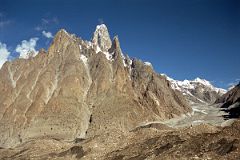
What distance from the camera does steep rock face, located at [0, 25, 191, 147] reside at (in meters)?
134

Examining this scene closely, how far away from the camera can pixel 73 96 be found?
486 feet

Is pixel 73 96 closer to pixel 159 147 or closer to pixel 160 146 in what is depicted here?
pixel 160 146

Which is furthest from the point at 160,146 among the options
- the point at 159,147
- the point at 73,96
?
the point at 73,96

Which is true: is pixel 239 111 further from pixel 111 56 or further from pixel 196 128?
pixel 196 128

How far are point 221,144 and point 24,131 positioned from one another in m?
103

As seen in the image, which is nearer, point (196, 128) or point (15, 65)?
point (196, 128)

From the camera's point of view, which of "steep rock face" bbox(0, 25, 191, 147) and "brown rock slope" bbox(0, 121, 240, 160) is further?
"steep rock face" bbox(0, 25, 191, 147)

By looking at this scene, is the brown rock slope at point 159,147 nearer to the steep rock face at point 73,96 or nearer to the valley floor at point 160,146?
the valley floor at point 160,146

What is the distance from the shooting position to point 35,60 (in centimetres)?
16550

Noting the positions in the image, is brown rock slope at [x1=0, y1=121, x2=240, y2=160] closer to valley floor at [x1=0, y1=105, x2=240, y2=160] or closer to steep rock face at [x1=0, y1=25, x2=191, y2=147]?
valley floor at [x1=0, y1=105, x2=240, y2=160]

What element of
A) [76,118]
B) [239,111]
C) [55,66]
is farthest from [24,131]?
[239,111]

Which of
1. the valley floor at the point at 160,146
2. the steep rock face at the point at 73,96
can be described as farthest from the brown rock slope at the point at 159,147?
the steep rock face at the point at 73,96

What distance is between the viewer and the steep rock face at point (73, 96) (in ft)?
440

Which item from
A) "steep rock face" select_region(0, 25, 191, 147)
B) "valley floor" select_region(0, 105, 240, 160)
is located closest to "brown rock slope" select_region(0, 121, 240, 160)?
"valley floor" select_region(0, 105, 240, 160)
